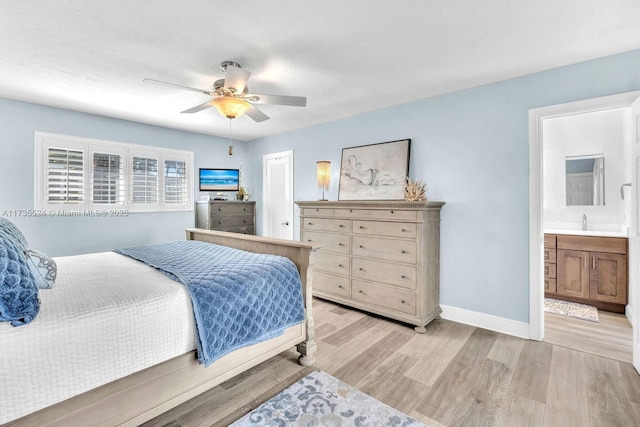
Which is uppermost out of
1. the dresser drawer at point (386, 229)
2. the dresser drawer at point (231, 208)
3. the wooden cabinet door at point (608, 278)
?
the dresser drawer at point (231, 208)

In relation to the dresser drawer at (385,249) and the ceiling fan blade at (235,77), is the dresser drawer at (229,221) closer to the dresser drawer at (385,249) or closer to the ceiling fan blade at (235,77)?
the dresser drawer at (385,249)

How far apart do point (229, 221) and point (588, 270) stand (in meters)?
5.06

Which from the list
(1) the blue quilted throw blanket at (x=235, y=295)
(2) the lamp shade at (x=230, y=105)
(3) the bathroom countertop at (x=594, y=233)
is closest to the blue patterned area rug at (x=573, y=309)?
(3) the bathroom countertop at (x=594, y=233)

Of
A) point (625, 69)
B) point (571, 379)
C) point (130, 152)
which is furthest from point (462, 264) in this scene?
point (130, 152)

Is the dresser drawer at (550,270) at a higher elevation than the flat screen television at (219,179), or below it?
below

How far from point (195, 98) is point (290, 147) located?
1893mm

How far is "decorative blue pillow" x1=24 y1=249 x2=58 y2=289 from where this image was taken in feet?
5.57

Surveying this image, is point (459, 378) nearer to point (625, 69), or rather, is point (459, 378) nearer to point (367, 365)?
point (367, 365)

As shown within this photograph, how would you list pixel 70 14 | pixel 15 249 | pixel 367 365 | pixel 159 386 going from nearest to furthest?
pixel 15 249
pixel 159 386
pixel 70 14
pixel 367 365

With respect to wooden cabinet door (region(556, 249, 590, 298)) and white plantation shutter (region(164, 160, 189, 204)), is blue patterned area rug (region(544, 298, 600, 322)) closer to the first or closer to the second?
wooden cabinet door (region(556, 249, 590, 298))

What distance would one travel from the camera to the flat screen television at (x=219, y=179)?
5.30 m

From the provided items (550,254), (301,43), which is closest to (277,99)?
(301,43)

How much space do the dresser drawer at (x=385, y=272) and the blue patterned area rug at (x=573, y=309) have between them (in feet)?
6.13

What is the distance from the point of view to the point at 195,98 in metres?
3.43
